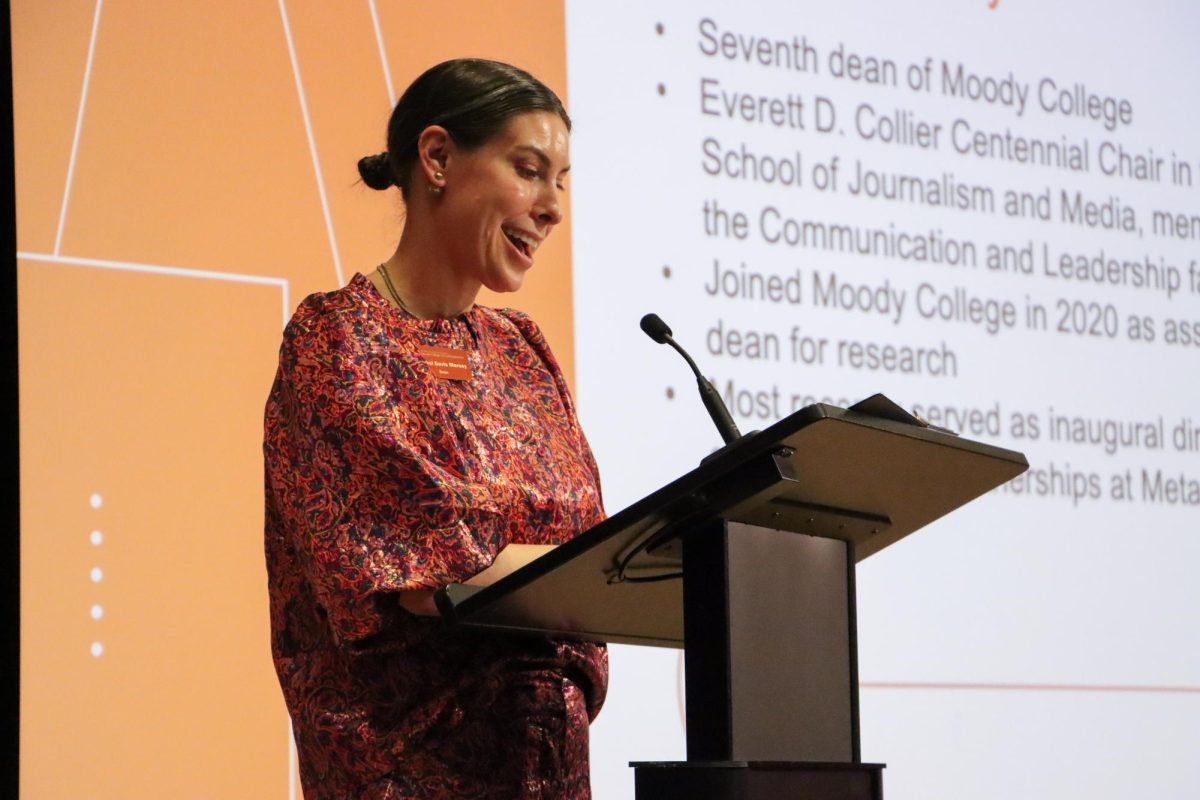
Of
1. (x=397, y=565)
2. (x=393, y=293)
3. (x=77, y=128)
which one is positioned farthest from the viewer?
(x=77, y=128)

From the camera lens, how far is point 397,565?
179cm

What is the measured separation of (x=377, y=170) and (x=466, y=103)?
189mm

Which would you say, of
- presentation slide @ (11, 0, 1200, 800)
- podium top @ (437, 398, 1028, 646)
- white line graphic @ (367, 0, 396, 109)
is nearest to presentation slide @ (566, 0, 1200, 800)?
presentation slide @ (11, 0, 1200, 800)

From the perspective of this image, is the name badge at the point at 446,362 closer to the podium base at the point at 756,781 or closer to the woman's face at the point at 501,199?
the woman's face at the point at 501,199

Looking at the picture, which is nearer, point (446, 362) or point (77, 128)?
point (446, 362)

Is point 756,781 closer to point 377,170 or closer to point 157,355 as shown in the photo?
point 377,170

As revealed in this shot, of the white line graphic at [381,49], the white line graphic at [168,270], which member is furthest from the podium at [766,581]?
the white line graphic at [381,49]

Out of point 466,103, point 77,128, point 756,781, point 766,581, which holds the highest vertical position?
point 77,128

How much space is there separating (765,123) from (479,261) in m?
1.58

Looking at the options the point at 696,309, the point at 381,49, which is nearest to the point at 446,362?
the point at 381,49

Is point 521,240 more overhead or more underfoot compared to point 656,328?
more overhead

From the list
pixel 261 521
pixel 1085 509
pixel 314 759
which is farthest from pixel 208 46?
pixel 1085 509

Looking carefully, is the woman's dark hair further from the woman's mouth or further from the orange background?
the orange background

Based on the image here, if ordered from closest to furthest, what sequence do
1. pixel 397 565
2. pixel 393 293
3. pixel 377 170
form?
1. pixel 397 565
2. pixel 393 293
3. pixel 377 170
